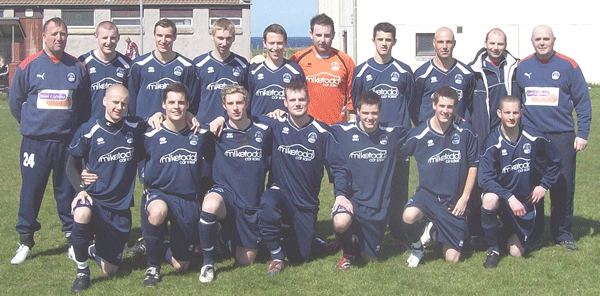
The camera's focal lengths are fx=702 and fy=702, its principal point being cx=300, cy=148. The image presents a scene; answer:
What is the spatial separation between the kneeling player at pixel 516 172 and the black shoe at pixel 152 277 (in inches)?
101

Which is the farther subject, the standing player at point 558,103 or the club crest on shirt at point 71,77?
the standing player at point 558,103

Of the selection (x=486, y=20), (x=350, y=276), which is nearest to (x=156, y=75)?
(x=350, y=276)

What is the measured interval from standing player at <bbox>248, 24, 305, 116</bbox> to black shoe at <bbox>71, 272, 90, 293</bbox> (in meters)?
1.97

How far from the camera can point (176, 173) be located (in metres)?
5.34

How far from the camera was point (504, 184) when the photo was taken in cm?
577

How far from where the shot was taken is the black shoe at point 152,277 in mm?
5059

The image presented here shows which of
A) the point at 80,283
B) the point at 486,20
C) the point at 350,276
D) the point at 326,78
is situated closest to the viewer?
the point at 80,283

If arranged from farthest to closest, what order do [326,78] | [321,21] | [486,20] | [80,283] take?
[486,20] → [326,78] → [321,21] → [80,283]

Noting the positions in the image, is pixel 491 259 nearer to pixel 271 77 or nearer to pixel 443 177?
pixel 443 177

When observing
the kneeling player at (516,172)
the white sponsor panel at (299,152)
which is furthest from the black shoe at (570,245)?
the white sponsor panel at (299,152)

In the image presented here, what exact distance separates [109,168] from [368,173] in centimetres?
202

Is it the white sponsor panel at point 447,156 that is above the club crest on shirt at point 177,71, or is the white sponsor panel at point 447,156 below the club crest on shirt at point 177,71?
below

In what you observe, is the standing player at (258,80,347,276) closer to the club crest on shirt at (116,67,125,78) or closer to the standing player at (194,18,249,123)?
the standing player at (194,18,249,123)

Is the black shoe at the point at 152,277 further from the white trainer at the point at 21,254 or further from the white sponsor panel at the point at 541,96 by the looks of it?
the white sponsor panel at the point at 541,96
